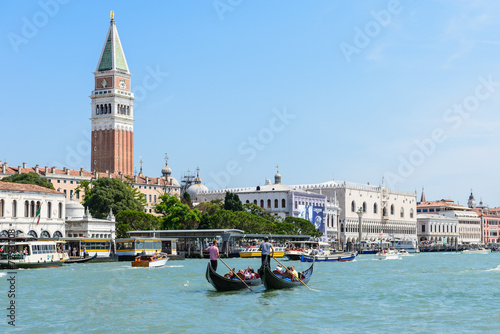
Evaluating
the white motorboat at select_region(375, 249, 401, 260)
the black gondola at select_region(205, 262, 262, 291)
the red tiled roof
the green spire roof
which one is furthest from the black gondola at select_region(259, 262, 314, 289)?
the green spire roof

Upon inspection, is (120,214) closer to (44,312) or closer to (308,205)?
(308,205)

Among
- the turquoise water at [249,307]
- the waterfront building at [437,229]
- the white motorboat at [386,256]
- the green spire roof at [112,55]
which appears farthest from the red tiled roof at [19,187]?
the waterfront building at [437,229]

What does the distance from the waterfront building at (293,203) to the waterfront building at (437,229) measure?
3036 cm

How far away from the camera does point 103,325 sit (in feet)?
65.6

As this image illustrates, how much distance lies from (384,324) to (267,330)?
322 centimetres

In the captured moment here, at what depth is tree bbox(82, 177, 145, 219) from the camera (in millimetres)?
72562

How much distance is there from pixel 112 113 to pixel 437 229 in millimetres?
64414

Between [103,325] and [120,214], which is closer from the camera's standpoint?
[103,325]

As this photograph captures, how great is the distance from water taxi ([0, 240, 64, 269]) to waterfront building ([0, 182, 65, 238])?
1311 cm

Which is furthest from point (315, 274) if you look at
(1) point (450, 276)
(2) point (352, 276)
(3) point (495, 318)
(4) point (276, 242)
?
(4) point (276, 242)

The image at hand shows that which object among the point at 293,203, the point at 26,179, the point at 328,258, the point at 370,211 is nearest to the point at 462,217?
the point at 370,211

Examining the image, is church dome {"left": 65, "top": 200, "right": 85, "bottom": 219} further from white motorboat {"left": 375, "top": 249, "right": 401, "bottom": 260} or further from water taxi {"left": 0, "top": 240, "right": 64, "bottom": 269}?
white motorboat {"left": 375, "top": 249, "right": 401, "bottom": 260}

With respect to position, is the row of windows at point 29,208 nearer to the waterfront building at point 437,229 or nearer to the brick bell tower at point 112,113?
the brick bell tower at point 112,113

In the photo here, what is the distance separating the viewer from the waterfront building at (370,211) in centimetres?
11375
